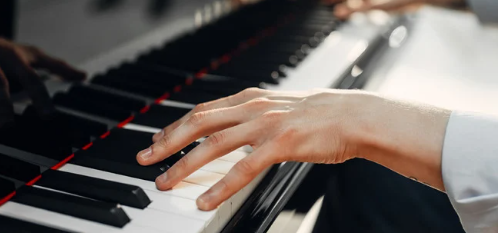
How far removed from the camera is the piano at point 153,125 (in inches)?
28.6

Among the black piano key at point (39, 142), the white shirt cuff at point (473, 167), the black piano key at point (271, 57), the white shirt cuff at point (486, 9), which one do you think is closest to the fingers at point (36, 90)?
the black piano key at point (39, 142)

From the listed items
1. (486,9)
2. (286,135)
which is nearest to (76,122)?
(286,135)

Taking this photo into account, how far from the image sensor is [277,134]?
2.73 ft

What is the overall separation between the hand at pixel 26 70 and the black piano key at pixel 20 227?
0.26 meters

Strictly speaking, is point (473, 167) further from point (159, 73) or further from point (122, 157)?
point (159, 73)

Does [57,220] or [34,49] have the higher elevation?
[34,49]

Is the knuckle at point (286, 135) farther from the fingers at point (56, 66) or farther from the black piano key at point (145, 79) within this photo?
the fingers at point (56, 66)

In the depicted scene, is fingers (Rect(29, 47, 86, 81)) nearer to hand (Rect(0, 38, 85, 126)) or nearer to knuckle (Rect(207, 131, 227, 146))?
hand (Rect(0, 38, 85, 126))

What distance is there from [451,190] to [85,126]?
A: 0.68 meters

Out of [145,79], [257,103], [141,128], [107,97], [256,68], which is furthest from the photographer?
[256,68]

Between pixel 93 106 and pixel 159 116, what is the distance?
14cm

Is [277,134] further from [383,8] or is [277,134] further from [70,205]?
[383,8]

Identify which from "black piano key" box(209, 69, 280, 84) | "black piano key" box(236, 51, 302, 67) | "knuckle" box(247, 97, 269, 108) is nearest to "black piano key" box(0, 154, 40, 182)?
"knuckle" box(247, 97, 269, 108)

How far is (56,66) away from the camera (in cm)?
119
